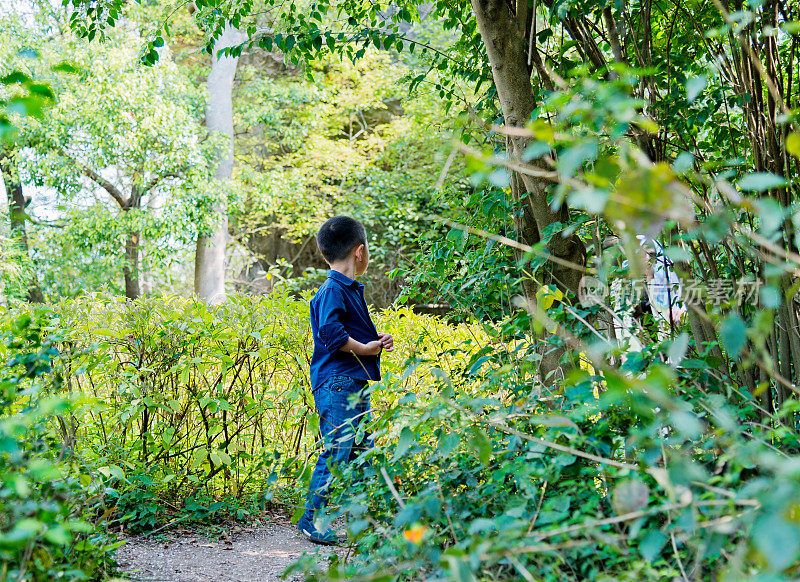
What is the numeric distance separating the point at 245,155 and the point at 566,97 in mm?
17300

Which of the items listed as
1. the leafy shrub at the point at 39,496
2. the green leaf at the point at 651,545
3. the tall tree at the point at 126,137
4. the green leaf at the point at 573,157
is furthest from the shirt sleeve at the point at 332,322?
the tall tree at the point at 126,137

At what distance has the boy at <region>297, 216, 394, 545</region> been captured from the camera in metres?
3.38

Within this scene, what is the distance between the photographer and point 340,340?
11.0ft

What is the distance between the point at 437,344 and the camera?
483 cm

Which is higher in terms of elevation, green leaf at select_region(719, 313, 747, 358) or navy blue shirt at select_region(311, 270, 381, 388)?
green leaf at select_region(719, 313, 747, 358)

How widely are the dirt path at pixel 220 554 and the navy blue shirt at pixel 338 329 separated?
35.5 inches

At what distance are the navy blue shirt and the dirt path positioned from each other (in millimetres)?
903

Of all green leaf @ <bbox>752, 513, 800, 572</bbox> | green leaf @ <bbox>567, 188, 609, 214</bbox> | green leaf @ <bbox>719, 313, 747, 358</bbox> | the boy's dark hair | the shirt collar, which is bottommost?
green leaf @ <bbox>752, 513, 800, 572</bbox>

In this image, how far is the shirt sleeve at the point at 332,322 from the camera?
335 centimetres

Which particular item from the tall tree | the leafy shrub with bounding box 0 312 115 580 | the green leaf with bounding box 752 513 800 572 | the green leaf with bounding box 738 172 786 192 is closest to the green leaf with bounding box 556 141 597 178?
the green leaf with bounding box 738 172 786 192

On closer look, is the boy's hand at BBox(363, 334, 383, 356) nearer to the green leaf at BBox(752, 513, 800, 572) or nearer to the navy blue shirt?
the navy blue shirt

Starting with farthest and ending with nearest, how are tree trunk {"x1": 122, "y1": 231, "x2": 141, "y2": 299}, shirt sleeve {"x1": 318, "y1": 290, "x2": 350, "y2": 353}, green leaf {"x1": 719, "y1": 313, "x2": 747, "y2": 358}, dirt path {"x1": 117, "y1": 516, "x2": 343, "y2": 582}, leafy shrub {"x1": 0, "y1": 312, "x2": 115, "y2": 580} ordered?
tree trunk {"x1": 122, "y1": 231, "x2": 141, "y2": 299} → shirt sleeve {"x1": 318, "y1": 290, "x2": 350, "y2": 353} → dirt path {"x1": 117, "y1": 516, "x2": 343, "y2": 582} → leafy shrub {"x1": 0, "y1": 312, "x2": 115, "y2": 580} → green leaf {"x1": 719, "y1": 313, "x2": 747, "y2": 358}

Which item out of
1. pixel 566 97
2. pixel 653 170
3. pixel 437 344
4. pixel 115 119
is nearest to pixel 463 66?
pixel 437 344

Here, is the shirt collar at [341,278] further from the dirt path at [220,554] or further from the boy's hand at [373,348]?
the dirt path at [220,554]
